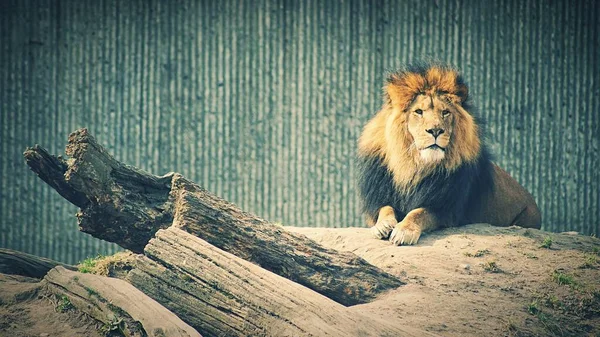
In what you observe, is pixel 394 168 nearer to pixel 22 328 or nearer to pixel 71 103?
pixel 22 328

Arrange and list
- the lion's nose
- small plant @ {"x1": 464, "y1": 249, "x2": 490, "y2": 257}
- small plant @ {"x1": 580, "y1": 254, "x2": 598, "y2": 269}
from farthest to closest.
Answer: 1. the lion's nose
2. small plant @ {"x1": 464, "y1": 249, "x2": 490, "y2": 257}
3. small plant @ {"x1": 580, "y1": 254, "x2": 598, "y2": 269}

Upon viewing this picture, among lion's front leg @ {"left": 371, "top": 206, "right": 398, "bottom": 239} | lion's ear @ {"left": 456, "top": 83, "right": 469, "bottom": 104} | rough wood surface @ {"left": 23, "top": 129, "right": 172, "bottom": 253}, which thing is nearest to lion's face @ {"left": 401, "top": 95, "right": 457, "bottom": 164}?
lion's ear @ {"left": 456, "top": 83, "right": 469, "bottom": 104}

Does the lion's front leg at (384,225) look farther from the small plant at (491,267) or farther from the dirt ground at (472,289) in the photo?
the small plant at (491,267)

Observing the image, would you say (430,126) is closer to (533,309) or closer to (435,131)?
(435,131)

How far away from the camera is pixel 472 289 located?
17.1 ft

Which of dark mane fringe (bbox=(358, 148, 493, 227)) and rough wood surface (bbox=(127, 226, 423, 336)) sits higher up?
dark mane fringe (bbox=(358, 148, 493, 227))

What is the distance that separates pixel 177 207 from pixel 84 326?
955mm

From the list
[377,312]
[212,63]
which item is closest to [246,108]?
[212,63]

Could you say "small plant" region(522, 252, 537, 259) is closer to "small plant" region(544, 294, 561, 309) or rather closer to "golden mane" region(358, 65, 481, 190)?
"small plant" region(544, 294, 561, 309)

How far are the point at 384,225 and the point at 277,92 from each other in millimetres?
3429

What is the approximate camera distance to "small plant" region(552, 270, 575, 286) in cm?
529

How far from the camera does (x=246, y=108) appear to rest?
9141 millimetres

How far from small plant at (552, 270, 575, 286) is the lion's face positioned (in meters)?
1.31

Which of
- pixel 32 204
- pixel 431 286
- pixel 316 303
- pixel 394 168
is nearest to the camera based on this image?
pixel 316 303
